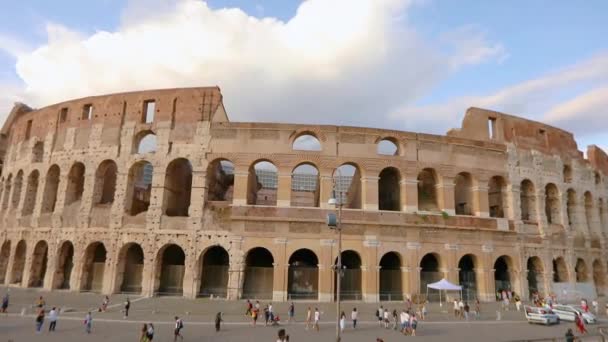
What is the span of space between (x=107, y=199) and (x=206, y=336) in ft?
59.1

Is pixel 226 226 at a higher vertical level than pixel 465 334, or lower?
higher

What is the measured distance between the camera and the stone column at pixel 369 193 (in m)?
23.6

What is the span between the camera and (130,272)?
25.1m

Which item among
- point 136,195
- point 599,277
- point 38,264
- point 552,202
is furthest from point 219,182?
point 599,277

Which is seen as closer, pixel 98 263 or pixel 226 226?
pixel 226 226

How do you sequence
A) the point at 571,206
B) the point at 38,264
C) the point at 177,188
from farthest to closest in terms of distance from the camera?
the point at 571,206 < the point at 38,264 < the point at 177,188

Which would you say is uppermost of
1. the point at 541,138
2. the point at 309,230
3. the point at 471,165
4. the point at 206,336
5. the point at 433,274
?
the point at 541,138

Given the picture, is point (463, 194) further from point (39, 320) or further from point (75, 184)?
point (75, 184)

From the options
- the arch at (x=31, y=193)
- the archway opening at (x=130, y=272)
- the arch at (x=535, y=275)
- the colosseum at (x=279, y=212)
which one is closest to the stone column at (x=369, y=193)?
the colosseum at (x=279, y=212)

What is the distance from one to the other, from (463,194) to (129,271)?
24.7 m

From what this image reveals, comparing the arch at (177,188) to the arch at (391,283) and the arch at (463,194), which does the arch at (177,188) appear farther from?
the arch at (463,194)

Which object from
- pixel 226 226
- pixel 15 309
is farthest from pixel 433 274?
pixel 15 309

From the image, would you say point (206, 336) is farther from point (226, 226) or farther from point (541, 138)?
point (541, 138)

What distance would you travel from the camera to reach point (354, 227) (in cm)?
2309
